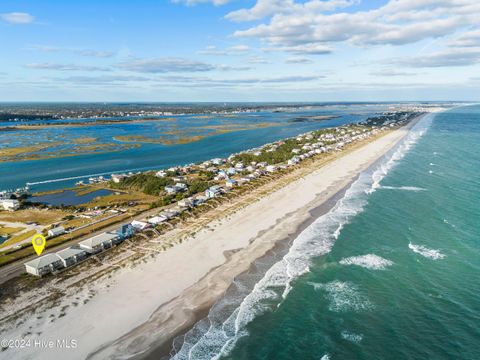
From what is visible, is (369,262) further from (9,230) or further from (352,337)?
(9,230)

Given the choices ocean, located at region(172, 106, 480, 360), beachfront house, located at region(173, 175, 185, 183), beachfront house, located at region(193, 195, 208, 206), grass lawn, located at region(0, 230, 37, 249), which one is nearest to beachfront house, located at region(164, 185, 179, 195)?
beachfront house, located at region(173, 175, 185, 183)

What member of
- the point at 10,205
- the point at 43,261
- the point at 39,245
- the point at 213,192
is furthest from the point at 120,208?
the point at 43,261

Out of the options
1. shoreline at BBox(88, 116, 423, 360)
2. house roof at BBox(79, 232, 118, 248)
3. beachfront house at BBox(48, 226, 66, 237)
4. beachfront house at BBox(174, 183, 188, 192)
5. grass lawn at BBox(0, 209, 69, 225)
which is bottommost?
shoreline at BBox(88, 116, 423, 360)

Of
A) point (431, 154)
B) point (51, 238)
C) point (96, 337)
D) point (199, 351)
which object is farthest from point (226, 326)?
point (431, 154)

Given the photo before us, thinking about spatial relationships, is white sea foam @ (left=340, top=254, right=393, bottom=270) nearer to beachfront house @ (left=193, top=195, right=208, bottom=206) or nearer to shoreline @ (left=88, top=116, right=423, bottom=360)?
shoreline @ (left=88, top=116, right=423, bottom=360)

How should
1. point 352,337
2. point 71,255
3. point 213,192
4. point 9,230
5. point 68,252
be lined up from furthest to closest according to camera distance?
point 213,192 < point 9,230 < point 68,252 < point 71,255 < point 352,337

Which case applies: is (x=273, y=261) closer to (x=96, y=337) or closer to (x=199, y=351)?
(x=199, y=351)
